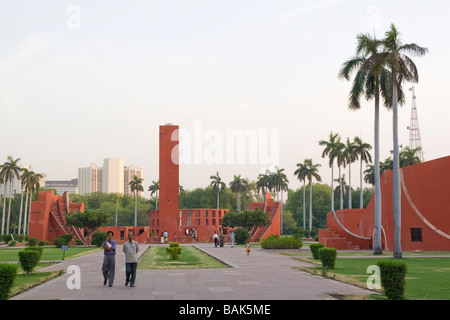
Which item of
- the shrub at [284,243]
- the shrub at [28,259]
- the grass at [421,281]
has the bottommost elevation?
the shrub at [284,243]

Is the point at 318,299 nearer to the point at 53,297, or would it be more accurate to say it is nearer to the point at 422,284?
the point at 422,284

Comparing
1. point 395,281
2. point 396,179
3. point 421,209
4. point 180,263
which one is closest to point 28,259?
point 180,263

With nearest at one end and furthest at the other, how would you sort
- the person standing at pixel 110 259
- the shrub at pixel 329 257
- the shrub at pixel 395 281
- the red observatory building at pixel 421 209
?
1. the shrub at pixel 395 281
2. the person standing at pixel 110 259
3. the shrub at pixel 329 257
4. the red observatory building at pixel 421 209

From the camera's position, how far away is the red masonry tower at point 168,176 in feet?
208

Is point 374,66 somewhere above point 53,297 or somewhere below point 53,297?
above

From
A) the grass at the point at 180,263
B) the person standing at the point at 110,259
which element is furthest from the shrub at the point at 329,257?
the person standing at the point at 110,259

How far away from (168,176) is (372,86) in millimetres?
36864

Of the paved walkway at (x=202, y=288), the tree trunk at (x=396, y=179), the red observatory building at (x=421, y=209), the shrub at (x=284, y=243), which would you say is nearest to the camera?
the paved walkway at (x=202, y=288)

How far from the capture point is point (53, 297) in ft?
38.3

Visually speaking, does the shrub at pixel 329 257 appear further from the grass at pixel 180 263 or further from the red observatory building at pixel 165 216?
the red observatory building at pixel 165 216

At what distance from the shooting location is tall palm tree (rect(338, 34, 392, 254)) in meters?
30.7

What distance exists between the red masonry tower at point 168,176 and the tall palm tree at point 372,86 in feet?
112

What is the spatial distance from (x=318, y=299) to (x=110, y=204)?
105m
